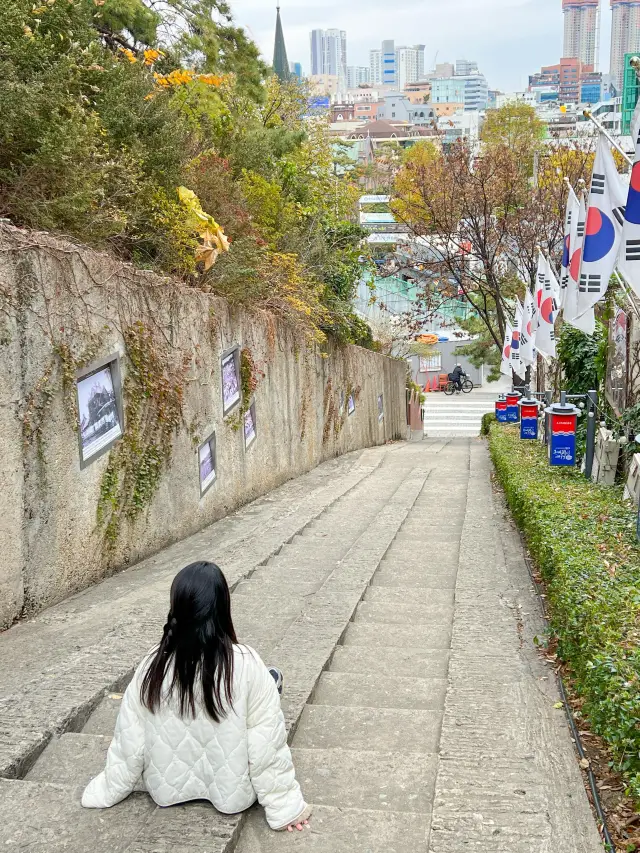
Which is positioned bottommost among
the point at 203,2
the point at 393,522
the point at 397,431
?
the point at 397,431

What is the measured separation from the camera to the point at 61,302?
5.27 m

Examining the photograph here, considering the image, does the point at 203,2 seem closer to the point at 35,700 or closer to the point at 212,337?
the point at 212,337

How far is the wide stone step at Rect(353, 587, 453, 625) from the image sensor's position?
5.36 m

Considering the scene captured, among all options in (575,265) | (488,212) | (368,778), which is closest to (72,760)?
(368,778)

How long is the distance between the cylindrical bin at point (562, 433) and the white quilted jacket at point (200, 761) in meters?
6.12

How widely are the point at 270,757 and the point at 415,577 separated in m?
3.65

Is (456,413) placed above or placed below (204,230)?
below

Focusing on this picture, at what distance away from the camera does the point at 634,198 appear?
5500 millimetres

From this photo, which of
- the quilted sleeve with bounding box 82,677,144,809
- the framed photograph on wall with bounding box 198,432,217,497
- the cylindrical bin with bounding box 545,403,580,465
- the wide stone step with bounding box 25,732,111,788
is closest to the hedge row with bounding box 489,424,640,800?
the cylindrical bin with bounding box 545,403,580,465

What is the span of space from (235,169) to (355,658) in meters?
9.13

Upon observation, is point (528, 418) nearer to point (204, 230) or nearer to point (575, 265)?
point (575, 265)

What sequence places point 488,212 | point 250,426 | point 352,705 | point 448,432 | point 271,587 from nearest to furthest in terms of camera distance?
point 352,705
point 271,587
point 250,426
point 488,212
point 448,432

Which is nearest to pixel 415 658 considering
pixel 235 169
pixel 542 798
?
pixel 542 798

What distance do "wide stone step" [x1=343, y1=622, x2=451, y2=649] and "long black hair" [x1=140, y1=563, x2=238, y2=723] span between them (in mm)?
1964
